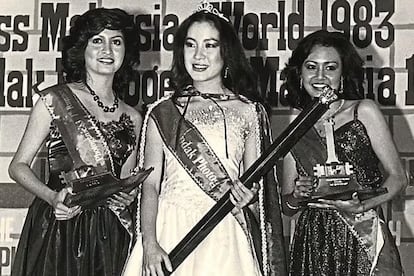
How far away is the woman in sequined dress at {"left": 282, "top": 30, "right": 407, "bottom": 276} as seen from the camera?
2729mm

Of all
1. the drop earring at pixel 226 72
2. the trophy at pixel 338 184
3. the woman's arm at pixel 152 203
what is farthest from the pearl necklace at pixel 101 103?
the trophy at pixel 338 184

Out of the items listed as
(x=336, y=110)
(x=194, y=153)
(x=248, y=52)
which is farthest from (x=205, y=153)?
(x=248, y=52)

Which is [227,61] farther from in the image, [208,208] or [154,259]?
[154,259]

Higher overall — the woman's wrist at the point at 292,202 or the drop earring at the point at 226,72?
the drop earring at the point at 226,72

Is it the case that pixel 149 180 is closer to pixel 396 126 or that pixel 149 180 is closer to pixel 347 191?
pixel 347 191

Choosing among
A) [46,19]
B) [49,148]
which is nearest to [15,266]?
[49,148]

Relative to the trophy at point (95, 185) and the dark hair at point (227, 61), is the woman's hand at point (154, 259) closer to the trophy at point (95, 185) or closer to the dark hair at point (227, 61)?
the trophy at point (95, 185)

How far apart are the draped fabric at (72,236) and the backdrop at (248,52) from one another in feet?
2.65

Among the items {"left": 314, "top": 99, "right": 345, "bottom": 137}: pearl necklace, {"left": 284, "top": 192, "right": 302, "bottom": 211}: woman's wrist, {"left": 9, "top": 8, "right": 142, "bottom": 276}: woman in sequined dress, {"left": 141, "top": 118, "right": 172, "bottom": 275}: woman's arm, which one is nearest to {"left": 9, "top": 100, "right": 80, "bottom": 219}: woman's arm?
{"left": 9, "top": 8, "right": 142, "bottom": 276}: woman in sequined dress

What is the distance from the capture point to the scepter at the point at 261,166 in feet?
8.00

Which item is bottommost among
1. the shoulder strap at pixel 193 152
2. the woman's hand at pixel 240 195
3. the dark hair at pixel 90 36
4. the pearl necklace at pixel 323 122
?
the woman's hand at pixel 240 195

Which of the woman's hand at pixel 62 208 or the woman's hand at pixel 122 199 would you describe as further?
the woman's hand at pixel 122 199

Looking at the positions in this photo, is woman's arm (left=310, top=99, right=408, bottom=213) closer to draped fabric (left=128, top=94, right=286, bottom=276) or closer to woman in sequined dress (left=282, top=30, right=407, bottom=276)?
woman in sequined dress (left=282, top=30, right=407, bottom=276)

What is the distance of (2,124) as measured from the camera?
12.2 ft
